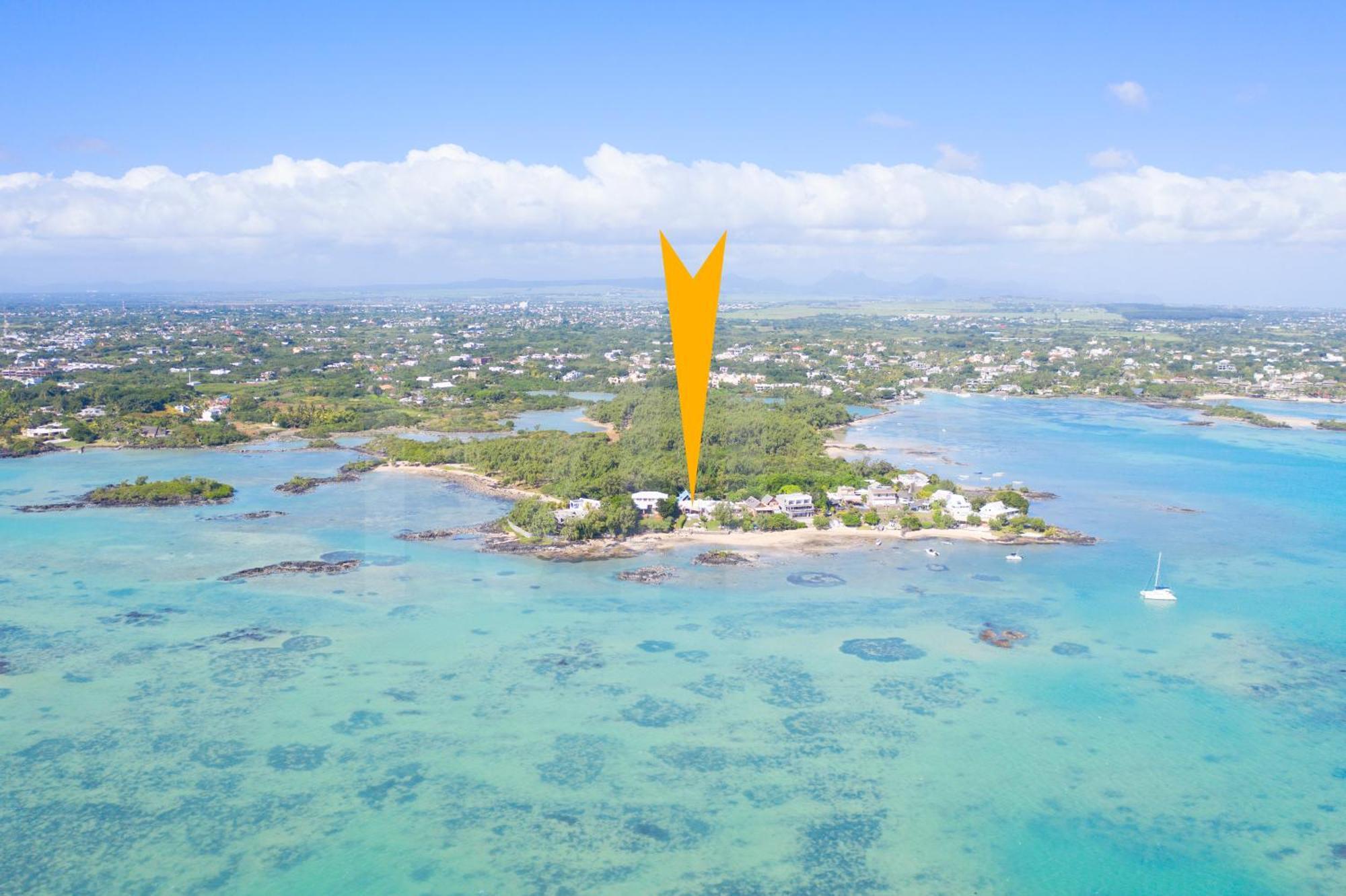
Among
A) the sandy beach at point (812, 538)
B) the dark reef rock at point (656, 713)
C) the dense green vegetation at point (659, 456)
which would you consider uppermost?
the dense green vegetation at point (659, 456)

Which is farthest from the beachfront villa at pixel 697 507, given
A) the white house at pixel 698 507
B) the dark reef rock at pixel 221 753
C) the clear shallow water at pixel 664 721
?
the dark reef rock at pixel 221 753

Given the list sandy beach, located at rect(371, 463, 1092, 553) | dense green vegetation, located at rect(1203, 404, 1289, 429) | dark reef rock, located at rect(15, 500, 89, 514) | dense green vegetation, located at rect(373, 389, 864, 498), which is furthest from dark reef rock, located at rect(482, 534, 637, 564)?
dense green vegetation, located at rect(1203, 404, 1289, 429)

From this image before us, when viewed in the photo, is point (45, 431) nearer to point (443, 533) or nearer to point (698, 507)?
point (443, 533)

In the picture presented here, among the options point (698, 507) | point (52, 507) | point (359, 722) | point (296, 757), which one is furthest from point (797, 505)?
point (52, 507)

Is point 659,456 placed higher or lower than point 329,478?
higher

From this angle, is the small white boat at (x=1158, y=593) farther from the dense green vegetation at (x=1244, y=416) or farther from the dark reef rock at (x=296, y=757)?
the dense green vegetation at (x=1244, y=416)

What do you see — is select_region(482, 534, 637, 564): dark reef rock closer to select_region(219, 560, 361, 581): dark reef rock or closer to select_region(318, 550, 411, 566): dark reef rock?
select_region(318, 550, 411, 566): dark reef rock

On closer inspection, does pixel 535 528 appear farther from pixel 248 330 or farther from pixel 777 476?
pixel 248 330
